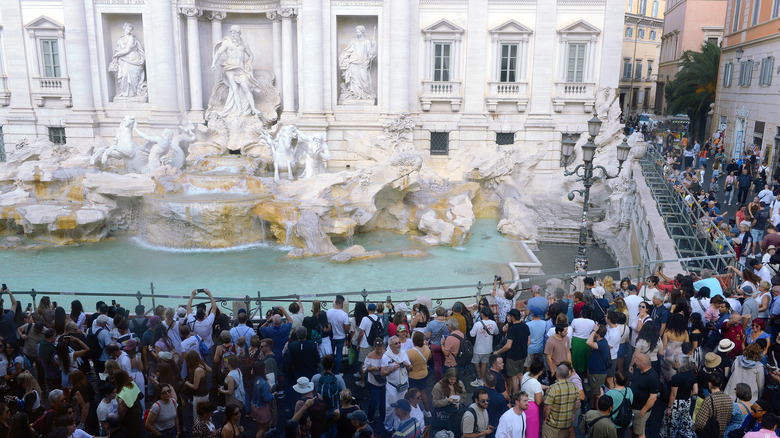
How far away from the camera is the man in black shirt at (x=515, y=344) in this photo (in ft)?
23.5

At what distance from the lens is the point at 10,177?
20.1 meters

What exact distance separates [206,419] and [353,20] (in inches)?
790

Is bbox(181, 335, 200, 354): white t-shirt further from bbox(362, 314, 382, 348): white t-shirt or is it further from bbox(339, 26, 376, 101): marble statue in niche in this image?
bbox(339, 26, 376, 101): marble statue in niche

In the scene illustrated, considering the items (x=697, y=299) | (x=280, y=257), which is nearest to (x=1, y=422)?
(x=697, y=299)

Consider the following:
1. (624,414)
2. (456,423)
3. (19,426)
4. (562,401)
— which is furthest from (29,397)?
(624,414)

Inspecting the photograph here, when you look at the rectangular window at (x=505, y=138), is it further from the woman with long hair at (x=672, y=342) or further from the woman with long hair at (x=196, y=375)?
the woman with long hair at (x=196, y=375)

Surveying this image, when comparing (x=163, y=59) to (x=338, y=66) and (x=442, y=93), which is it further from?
(x=442, y=93)

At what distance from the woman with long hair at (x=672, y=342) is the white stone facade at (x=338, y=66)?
15.1m

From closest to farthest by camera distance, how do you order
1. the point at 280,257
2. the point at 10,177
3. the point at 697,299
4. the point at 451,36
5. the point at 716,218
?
1. the point at 697,299
2. the point at 716,218
3. the point at 280,257
4. the point at 10,177
5. the point at 451,36

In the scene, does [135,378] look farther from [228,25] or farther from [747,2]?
[747,2]

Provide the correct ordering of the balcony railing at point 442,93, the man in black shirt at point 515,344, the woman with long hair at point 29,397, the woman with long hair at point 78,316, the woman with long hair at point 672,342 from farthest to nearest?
the balcony railing at point 442,93, the woman with long hair at point 78,316, the man in black shirt at point 515,344, the woman with long hair at point 672,342, the woman with long hair at point 29,397

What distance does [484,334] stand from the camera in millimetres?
7547

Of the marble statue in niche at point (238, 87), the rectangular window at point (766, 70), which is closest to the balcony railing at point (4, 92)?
the marble statue in niche at point (238, 87)

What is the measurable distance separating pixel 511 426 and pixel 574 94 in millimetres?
19441
